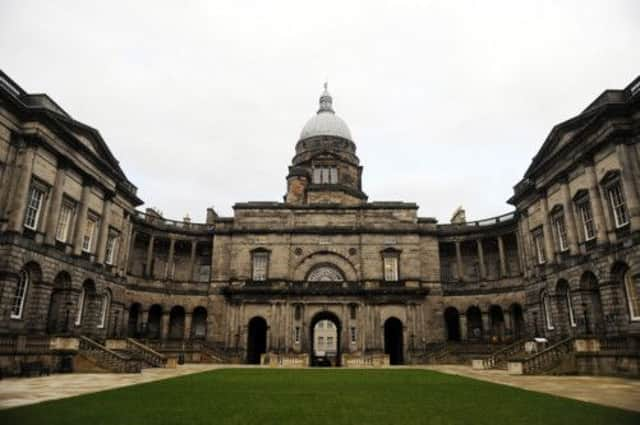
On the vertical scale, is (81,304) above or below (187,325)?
above

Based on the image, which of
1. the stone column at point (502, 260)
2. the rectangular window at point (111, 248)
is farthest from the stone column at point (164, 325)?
the stone column at point (502, 260)

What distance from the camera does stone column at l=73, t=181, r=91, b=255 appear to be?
25.9 m

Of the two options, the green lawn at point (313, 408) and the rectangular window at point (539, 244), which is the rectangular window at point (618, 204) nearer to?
the rectangular window at point (539, 244)

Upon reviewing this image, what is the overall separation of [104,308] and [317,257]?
17.9 metres

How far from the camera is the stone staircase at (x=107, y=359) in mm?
21094

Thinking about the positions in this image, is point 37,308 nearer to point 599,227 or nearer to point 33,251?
point 33,251

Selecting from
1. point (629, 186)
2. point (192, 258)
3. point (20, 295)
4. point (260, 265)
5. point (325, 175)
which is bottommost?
point (20, 295)

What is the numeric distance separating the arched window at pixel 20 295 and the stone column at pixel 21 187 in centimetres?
276

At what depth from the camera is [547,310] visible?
28844 mm

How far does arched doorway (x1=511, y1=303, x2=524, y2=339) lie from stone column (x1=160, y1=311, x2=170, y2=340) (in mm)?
30771

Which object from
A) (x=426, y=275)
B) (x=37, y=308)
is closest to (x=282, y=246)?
(x=426, y=275)

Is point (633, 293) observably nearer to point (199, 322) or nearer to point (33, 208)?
point (33, 208)

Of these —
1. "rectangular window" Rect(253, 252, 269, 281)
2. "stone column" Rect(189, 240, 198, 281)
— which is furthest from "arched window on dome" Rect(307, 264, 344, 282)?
"stone column" Rect(189, 240, 198, 281)

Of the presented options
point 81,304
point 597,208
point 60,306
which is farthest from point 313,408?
point 81,304
